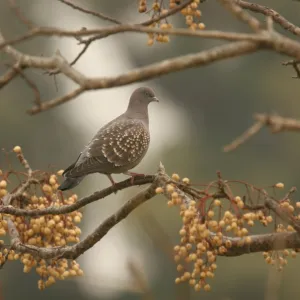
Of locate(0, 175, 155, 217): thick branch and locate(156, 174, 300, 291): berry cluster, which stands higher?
locate(0, 175, 155, 217): thick branch

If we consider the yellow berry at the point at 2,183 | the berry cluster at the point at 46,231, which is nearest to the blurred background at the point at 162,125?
the berry cluster at the point at 46,231

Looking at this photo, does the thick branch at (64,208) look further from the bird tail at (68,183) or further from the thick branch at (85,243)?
the bird tail at (68,183)

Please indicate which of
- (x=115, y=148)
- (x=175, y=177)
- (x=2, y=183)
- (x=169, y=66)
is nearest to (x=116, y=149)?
(x=115, y=148)

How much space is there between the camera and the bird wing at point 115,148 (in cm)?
645

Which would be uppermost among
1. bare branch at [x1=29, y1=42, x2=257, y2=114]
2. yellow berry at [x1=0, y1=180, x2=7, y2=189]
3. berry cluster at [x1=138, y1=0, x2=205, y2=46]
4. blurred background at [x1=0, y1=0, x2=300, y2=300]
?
berry cluster at [x1=138, y1=0, x2=205, y2=46]

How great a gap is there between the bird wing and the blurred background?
14523mm

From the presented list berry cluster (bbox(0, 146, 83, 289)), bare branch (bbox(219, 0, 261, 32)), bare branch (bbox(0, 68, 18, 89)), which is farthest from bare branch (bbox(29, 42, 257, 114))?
berry cluster (bbox(0, 146, 83, 289))

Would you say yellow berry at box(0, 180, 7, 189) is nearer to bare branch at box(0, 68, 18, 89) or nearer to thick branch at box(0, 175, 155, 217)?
thick branch at box(0, 175, 155, 217)

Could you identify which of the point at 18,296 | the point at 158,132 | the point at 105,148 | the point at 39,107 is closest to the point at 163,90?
the point at 158,132

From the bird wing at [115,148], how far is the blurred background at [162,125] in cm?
1452

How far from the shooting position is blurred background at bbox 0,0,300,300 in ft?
78.0

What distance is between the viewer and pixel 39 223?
16.0 feet

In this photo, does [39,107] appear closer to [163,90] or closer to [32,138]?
[32,138]

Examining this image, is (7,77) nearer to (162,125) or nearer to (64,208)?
(64,208)
